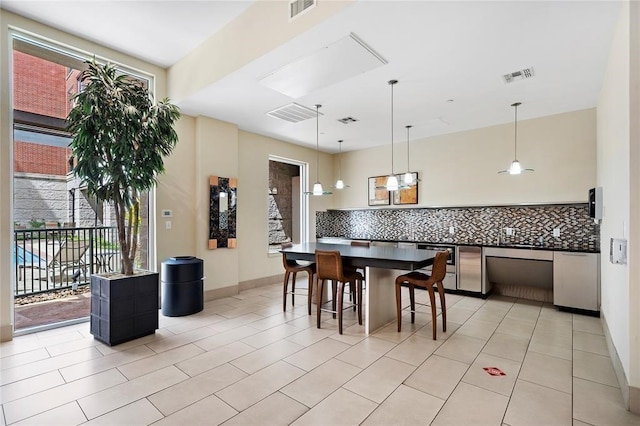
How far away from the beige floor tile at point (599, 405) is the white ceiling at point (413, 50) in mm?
2881

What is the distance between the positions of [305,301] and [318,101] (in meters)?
2.94

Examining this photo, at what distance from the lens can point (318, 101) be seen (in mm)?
4281

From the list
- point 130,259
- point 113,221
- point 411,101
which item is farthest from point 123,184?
point 411,101

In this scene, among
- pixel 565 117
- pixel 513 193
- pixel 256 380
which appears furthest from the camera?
pixel 513 193

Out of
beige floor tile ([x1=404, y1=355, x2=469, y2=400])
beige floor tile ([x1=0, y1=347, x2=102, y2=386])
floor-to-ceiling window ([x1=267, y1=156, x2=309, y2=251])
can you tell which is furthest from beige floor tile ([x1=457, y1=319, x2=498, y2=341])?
floor-to-ceiling window ([x1=267, y1=156, x2=309, y2=251])

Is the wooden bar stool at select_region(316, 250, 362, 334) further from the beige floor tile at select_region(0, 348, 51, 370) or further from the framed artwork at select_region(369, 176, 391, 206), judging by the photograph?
the framed artwork at select_region(369, 176, 391, 206)

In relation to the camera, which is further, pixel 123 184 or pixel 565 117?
pixel 565 117

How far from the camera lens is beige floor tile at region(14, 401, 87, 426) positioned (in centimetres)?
196

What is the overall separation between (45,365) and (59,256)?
6.71ft

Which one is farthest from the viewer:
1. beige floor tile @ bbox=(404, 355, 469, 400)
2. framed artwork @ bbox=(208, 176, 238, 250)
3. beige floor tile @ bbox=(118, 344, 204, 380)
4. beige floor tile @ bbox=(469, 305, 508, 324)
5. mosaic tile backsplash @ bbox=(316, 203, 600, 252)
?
framed artwork @ bbox=(208, 176, 238, 250)

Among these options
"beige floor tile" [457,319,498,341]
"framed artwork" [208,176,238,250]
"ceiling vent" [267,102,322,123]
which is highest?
"ceiling vent" [267,102,322,123]

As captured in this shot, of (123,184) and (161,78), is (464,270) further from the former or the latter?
(161,78)

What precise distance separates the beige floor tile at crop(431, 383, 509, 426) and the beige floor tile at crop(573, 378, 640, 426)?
0.46m

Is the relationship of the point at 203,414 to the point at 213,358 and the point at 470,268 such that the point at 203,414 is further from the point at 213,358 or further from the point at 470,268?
the point at 470,268
